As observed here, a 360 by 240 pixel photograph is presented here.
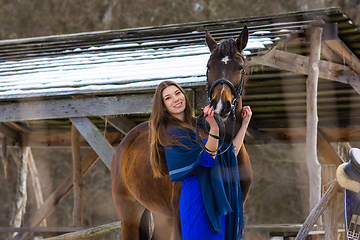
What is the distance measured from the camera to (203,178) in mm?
2180

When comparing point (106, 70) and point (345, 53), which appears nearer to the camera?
point (106, 70)

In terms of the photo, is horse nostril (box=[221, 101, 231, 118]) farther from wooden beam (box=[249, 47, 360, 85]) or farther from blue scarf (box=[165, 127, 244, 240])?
wooden beam (box=[249, 47, 360, 85])

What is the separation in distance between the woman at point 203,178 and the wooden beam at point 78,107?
1856mm

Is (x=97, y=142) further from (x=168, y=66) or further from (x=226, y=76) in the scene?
(x=226, y=76)

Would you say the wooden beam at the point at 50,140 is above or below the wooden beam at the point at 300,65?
below

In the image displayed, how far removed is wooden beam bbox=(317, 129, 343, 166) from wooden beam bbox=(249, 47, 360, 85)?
6.05 feet

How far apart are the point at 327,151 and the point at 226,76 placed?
5.33 m

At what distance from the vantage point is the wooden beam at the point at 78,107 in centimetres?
428

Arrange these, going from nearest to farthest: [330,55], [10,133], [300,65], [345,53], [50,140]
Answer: [300,65]
[345,53]
[330,55]
[10,133]
[50,140]

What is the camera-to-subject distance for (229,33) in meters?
5.64

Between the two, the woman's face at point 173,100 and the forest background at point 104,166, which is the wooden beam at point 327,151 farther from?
the forest background at point 104,166

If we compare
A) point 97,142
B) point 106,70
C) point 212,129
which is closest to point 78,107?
point 97,142

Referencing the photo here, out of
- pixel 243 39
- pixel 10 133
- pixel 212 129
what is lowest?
pixel 212 129

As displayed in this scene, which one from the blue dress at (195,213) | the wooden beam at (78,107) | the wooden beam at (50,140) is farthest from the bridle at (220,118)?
the wooden beam at (50,140)
